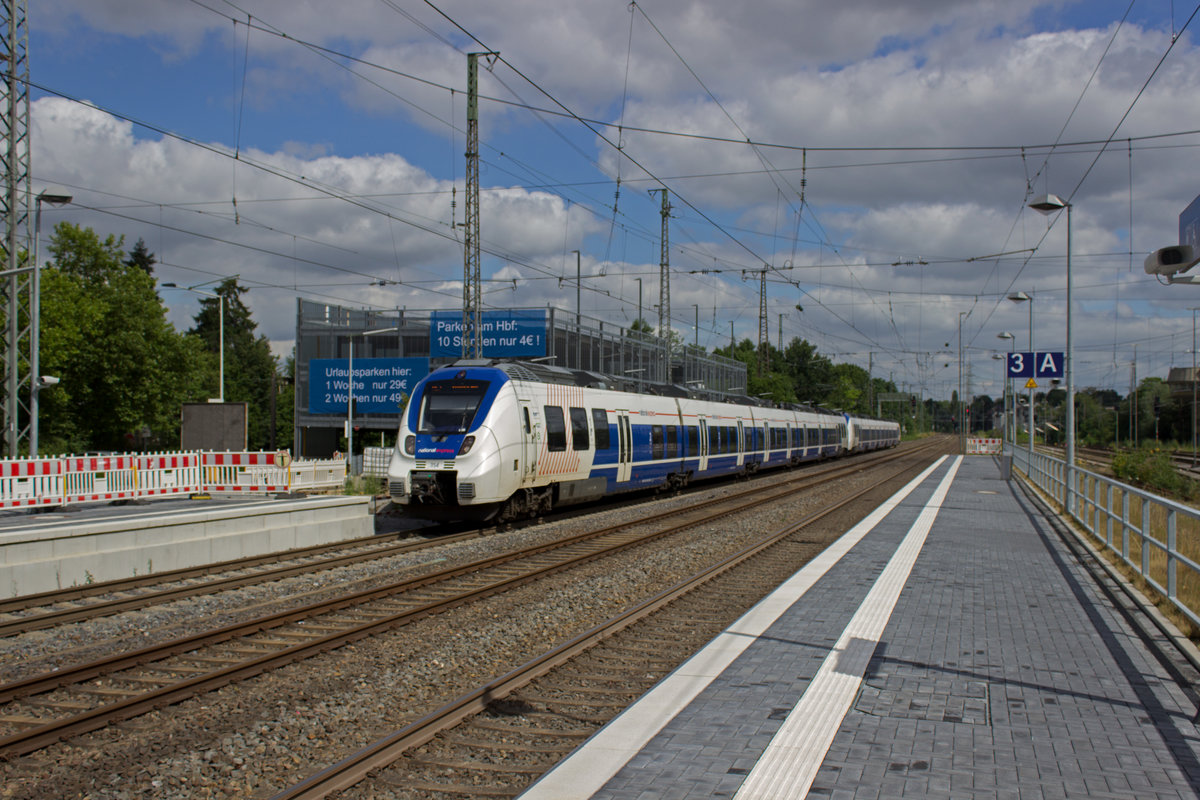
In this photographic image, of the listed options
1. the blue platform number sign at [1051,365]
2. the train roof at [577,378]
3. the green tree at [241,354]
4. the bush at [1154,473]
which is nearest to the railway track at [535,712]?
the train roof at [577,378]

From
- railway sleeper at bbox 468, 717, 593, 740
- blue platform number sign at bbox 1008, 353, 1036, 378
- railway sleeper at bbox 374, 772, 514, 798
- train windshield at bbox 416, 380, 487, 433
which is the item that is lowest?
railway sleeper at bbox 468, 717, 593, 740

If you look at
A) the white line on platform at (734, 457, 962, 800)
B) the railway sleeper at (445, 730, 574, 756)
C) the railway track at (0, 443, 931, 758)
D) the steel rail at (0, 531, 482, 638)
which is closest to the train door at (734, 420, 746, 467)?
the steel rail at (0, 531, 482, 638)

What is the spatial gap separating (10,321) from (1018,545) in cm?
2113

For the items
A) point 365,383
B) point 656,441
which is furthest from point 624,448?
point 365,383

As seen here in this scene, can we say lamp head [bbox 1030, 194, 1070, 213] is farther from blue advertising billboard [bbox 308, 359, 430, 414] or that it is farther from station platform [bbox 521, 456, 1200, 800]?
blue advertising billboard [bbox 308, 359, 430, 414]

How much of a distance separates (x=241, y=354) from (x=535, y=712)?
91.3m

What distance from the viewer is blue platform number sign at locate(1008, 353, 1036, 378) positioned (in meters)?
26.7

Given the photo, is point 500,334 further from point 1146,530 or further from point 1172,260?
point 1172,260

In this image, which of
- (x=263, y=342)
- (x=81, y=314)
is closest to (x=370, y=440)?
(x=81, y=314)

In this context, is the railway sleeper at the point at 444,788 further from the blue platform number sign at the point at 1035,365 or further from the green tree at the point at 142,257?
the green tree at the point at 142,257

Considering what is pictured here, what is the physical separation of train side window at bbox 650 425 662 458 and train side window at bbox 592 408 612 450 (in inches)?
107

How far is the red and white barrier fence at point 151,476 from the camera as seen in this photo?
17.7 meters

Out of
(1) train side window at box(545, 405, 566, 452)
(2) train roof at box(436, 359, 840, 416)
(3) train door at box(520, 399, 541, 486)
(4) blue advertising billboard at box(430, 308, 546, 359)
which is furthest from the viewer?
(4) blue advertising billboard at box(430, 308, 546, 359)

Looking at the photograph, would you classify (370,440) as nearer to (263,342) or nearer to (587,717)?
(587,717)
